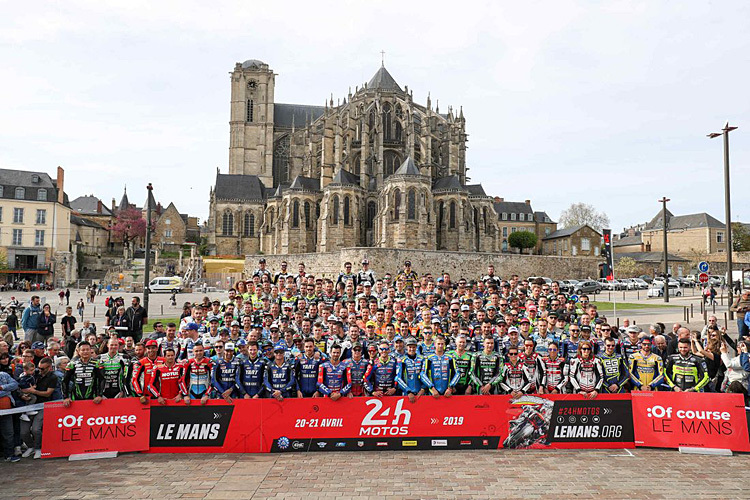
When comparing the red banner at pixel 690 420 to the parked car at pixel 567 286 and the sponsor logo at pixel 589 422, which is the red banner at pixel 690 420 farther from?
the parked car at pixel 567 286

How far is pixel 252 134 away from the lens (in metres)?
65.4

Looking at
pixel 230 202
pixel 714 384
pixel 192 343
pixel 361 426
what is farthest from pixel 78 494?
pixel 230 202

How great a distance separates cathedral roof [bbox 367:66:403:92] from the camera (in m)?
55.6

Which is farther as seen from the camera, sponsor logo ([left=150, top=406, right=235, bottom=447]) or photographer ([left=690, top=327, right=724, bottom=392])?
photographer ([left=690, top=327, right=724, bottom=392])

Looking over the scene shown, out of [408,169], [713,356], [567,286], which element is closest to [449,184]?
[408,169]

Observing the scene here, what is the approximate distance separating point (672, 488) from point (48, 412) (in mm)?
8057

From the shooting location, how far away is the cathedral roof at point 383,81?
55.6 metres

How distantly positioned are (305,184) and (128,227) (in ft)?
98.5

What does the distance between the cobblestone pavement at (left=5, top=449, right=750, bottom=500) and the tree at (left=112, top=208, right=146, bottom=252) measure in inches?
2569

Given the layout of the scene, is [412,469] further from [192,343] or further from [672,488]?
[192,343]

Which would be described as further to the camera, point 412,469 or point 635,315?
point 635,315

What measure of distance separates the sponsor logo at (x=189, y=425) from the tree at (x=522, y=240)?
61.7m

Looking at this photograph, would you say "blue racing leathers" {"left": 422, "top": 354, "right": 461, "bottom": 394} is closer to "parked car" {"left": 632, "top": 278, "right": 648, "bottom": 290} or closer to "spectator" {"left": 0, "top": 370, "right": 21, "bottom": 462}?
"spectator" {"left": 0, "top": 370, "right": 21, "bottom": 462}

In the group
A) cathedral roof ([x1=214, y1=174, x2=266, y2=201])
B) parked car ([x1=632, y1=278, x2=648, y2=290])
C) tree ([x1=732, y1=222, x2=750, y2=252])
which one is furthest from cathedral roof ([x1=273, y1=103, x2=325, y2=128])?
tree ([x1=732, y1=222, x2=750, y2=252])
